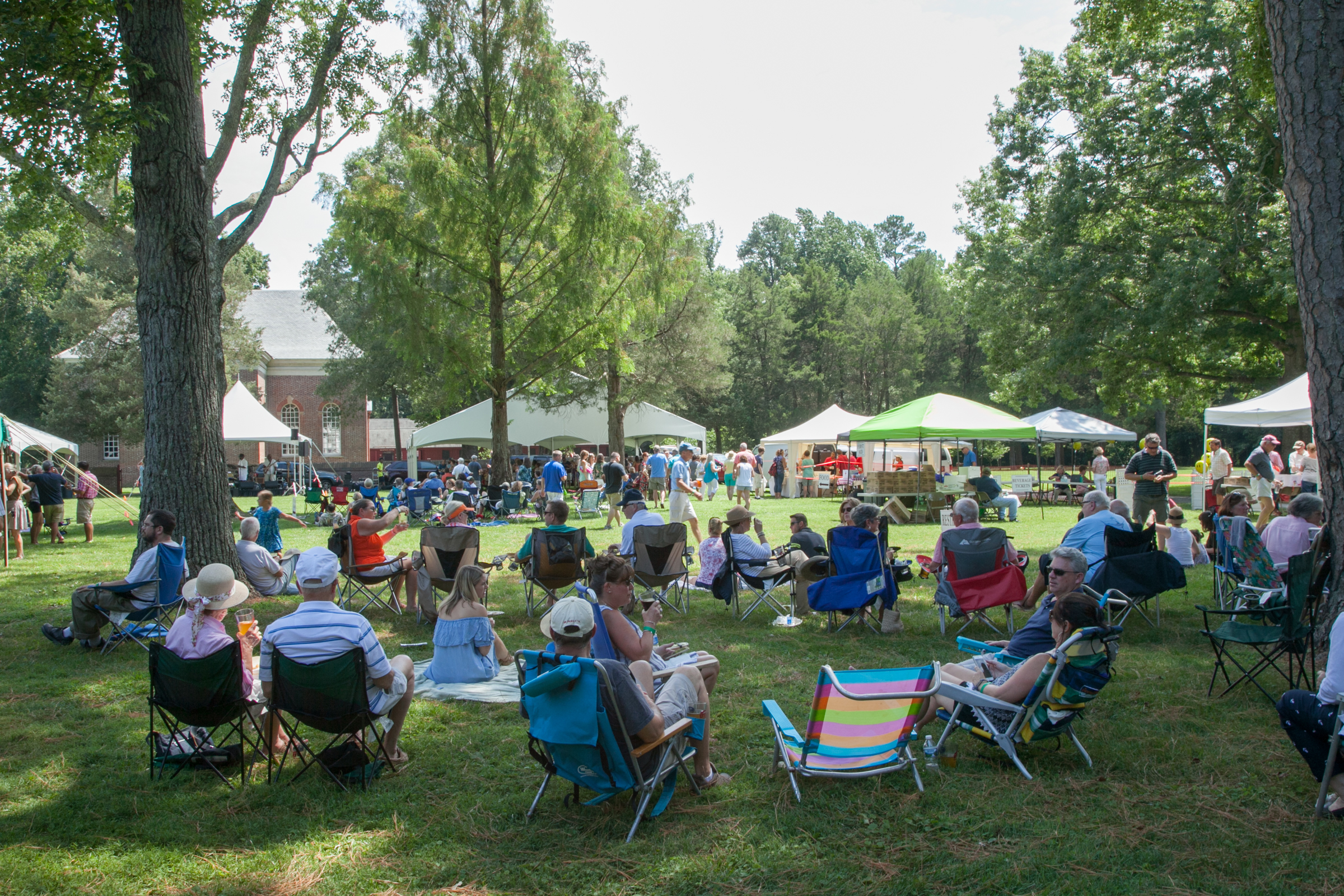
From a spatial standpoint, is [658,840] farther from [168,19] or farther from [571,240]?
[571,240]

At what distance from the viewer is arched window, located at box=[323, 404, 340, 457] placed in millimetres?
43625

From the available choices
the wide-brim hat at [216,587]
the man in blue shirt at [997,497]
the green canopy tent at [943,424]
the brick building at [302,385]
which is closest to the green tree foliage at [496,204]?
the green canopy tent at [943,424]

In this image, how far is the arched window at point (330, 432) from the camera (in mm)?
43625

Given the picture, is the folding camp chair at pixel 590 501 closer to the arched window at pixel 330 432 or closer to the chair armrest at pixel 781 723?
the chair armrest at pixel 781 723

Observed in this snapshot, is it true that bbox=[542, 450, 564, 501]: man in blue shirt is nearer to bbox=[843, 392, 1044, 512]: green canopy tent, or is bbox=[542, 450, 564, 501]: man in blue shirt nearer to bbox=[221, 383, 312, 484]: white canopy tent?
bbox=[843, 392, 1044, 512]: green canopy tent

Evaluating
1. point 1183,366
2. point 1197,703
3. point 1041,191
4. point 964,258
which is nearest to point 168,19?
point 1197,703

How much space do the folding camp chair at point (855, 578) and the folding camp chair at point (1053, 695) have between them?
2768mm

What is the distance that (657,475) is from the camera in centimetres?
1811

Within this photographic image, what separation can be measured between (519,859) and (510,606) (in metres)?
5.20

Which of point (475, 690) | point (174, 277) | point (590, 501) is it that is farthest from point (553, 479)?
point (475, 690)

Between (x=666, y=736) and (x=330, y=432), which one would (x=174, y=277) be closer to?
(x=666, y=736)

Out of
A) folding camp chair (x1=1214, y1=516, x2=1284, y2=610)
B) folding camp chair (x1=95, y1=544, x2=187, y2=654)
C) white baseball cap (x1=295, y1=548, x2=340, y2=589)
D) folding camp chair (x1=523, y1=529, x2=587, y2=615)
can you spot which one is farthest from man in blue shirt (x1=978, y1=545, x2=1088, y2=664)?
folding camp chair (x1=95, y1=544, x2=187, y2=654)

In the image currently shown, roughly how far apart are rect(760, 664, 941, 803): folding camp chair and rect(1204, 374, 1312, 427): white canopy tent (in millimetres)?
12188

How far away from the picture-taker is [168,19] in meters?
7.83
